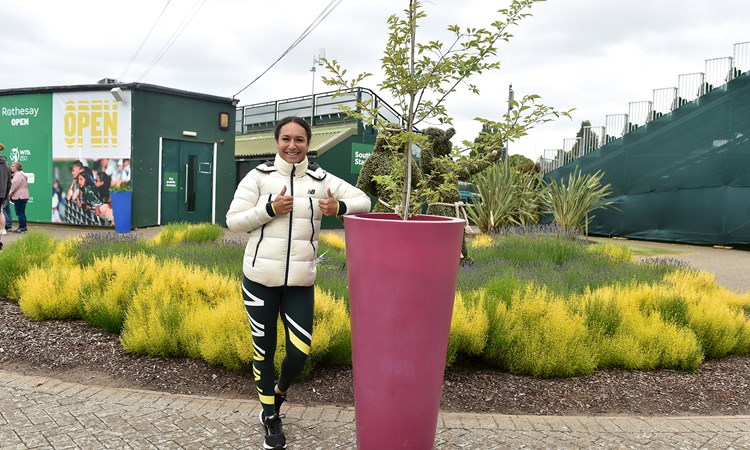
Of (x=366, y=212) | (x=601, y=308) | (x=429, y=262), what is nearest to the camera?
(x=429, y=262)

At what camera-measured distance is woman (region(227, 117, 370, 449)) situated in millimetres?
2977

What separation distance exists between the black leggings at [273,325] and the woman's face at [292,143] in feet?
2.23

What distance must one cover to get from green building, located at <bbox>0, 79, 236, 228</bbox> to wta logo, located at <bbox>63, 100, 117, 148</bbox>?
3 centimetres

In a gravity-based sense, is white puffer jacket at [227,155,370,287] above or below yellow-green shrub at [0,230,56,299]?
above

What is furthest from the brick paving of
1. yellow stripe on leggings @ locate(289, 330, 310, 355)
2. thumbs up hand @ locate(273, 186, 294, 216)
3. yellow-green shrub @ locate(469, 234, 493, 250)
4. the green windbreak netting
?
the green windbreak netting

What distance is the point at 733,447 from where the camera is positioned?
330cm

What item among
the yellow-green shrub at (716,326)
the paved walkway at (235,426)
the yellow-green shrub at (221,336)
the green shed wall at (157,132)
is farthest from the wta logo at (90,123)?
the yellow-green shrub at (716,326)

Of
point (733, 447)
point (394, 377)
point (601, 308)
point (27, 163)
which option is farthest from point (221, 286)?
point (27, 163)

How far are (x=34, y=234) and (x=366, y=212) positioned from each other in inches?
232

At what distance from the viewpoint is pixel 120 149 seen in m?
15.2

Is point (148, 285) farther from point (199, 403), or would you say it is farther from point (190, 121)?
point (190, 121)

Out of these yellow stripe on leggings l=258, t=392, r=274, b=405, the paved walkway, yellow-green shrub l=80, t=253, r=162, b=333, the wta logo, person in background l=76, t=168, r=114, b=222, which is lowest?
the paved walkway

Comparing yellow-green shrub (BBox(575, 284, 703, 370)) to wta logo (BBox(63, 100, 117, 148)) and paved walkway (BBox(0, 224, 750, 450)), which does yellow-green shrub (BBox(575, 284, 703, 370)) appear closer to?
paved walkway (BBox(0, 224, 750, 450))

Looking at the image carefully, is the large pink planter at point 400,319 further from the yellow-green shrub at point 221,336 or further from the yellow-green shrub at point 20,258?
the yellow-green shrub at point 20,258
